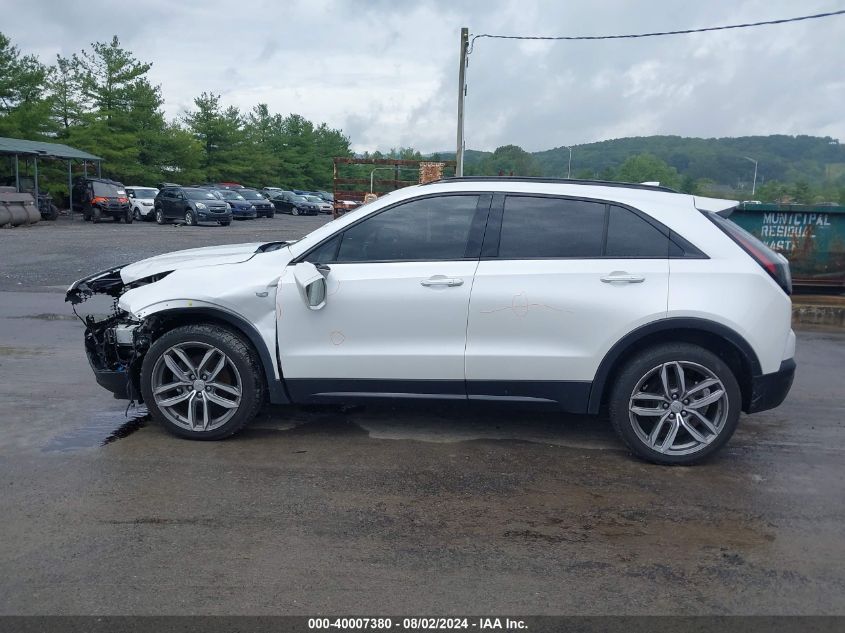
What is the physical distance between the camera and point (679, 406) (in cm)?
497

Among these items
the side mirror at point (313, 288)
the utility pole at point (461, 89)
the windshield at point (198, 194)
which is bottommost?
the side mirror at point (313, 288)

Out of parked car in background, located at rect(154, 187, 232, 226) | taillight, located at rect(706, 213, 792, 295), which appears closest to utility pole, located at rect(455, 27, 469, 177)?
parked car in background, located at rect(154, 187, 232, 226)

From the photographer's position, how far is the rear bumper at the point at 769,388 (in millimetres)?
4969

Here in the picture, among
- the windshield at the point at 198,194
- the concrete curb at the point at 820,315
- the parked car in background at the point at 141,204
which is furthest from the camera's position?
the parked car in background at the point at 141,204

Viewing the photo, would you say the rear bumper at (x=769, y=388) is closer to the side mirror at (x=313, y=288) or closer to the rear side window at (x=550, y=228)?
the rear side window at (x=550, y=228)

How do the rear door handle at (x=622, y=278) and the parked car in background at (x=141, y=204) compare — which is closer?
the rear door handle at (x=622, y=278)

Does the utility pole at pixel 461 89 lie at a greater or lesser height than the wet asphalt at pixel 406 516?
greater

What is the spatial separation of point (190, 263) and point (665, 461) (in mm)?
3438

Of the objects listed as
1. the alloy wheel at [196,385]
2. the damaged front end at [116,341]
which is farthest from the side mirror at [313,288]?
the damaged front end at [116,341]

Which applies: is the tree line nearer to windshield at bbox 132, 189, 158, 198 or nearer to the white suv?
windshield at bbox 132, 189, 158, 198

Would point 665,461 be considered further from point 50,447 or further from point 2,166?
point 2,166

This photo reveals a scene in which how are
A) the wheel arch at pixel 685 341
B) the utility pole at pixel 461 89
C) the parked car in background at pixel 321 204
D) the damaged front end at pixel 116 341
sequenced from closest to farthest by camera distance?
the wheel arch at pixel 685 341
the damaged front end at pixel 116 341
the utility pole at pixel 461 89
the parked car in background at pixel 321 204

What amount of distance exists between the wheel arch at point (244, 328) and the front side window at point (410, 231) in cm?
73

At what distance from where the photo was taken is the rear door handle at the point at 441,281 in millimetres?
4996
